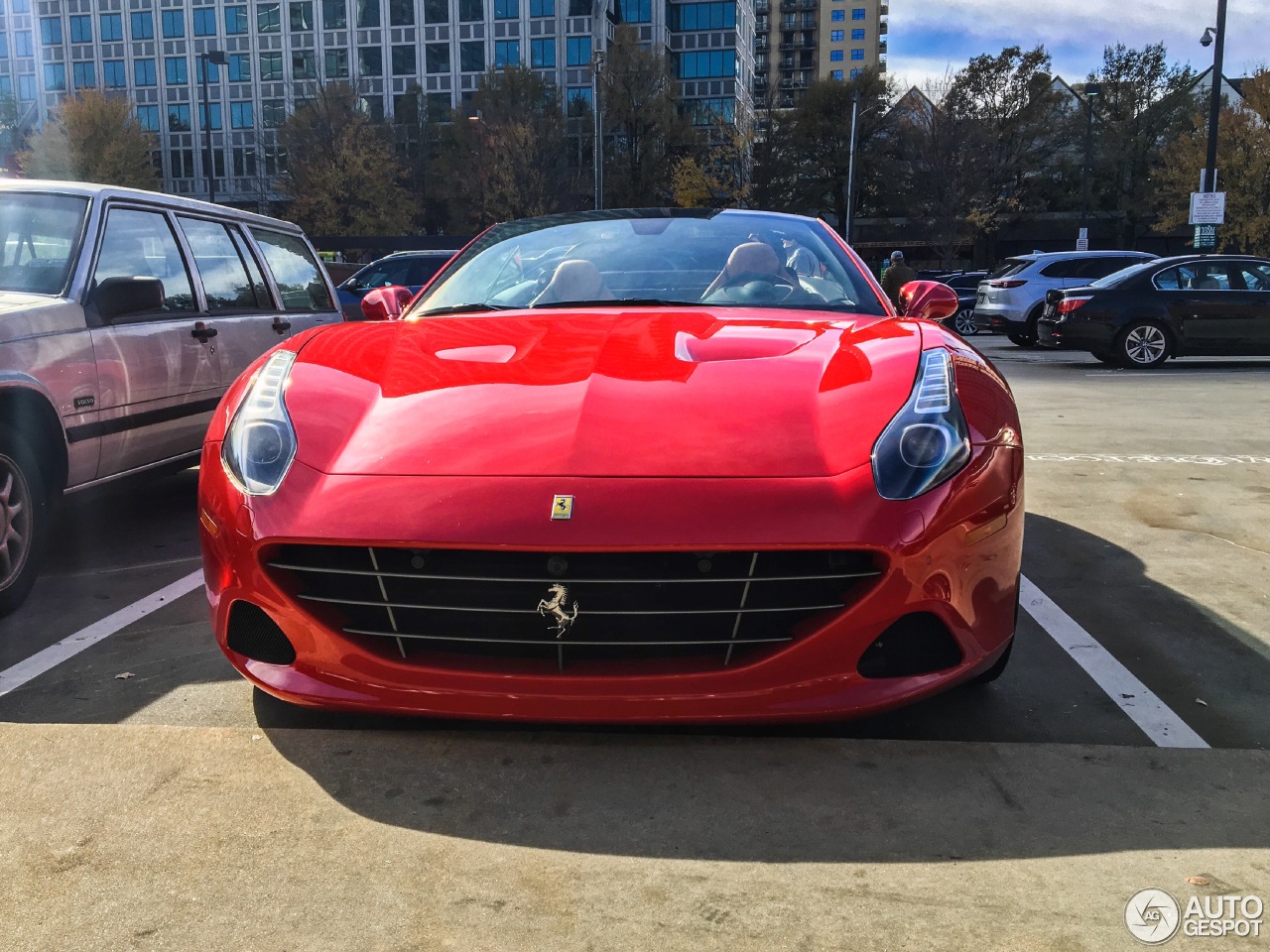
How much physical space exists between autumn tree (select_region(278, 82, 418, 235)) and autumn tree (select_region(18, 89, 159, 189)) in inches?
433

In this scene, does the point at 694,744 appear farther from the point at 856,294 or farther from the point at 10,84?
the point at 10,84

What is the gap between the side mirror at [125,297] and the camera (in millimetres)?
4312

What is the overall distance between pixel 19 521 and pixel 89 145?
210 feet

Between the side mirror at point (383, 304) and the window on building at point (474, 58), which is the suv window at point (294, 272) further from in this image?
the window on building at point (474, 58)

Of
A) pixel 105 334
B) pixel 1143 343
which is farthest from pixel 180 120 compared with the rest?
pixel 105 334

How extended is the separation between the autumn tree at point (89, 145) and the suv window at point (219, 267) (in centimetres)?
5963

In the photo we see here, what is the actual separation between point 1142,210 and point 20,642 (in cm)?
5910

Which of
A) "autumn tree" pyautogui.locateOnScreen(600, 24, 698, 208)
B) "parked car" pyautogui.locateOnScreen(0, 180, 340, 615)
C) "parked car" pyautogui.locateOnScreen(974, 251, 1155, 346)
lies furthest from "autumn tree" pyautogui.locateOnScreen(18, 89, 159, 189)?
"parked car" pyautogui.locateOnScreen(0, 180, 340, 615)

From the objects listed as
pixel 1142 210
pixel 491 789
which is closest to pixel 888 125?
pixel 1142 210

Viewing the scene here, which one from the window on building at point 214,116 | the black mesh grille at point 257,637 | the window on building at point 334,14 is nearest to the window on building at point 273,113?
the window on building at point 214,116

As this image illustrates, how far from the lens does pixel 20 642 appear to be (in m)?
3.48

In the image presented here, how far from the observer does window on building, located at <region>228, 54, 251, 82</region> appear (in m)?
72.1

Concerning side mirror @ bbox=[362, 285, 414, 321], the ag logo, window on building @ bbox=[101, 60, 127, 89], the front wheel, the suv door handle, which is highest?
window on building @ bbox=[101, 60, 127, 89]

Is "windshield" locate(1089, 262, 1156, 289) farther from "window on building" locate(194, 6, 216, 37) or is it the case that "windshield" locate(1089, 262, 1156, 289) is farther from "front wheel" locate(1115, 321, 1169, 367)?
"window on building" locate(194, 6, 216, 37)
